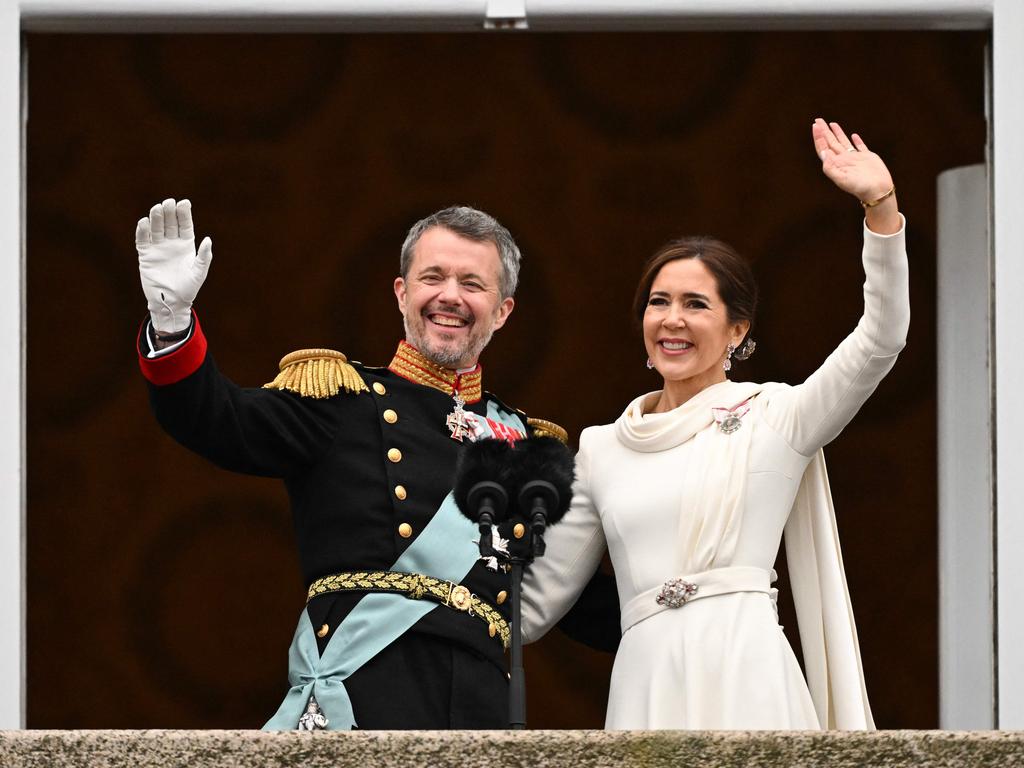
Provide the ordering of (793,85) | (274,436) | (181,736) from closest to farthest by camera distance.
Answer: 1. (181,736)
2. (274,436)
3. (793,85)

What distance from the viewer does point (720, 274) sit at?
473 centimetres

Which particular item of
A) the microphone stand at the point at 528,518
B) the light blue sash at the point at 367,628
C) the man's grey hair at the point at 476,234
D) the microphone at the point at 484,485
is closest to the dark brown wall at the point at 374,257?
the man's grey hair at the point at 476,234

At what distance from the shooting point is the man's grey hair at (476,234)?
4.86m

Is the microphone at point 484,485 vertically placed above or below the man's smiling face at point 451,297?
below

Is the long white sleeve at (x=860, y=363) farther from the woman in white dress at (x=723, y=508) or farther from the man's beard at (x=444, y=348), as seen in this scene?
the man's beard at (x=444, y=348)

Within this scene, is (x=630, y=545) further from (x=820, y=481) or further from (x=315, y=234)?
(x=315, y=234)

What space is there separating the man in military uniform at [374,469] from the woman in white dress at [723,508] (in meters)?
0.25

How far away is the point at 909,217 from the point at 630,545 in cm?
281

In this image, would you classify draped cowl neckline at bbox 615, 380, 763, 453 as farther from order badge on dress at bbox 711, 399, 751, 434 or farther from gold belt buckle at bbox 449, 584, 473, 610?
gold belt buckle at bbox 449, 584, 473, 610

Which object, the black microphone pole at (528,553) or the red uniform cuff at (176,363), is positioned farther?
the red uniform cuff at (176,363)

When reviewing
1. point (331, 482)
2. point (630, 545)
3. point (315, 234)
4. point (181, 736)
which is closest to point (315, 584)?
point (331, 482)

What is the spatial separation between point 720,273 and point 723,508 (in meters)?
0.48

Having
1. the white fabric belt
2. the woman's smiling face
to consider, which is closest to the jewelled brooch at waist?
the white fabric belt

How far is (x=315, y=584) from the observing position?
4613mm
